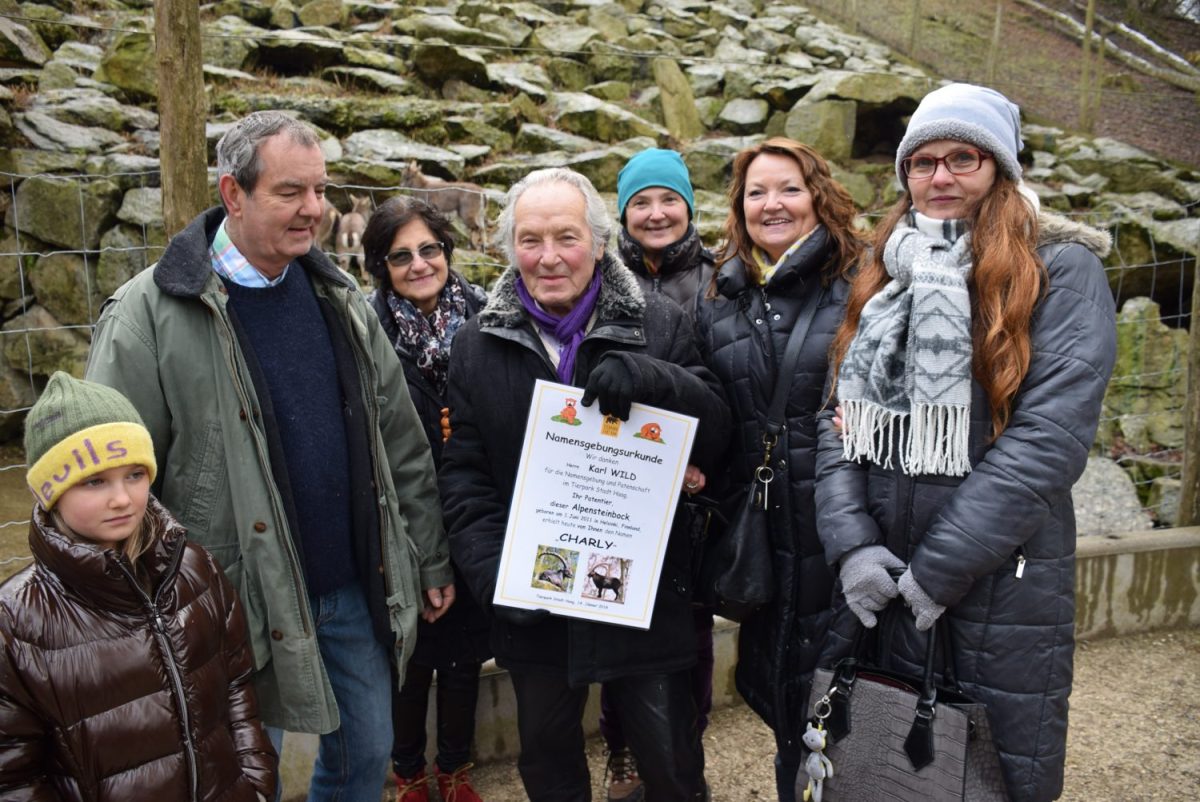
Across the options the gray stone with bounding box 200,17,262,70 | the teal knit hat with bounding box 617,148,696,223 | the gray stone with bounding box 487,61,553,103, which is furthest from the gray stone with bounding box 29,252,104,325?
the gray stone with bounding box 487,61,553,103

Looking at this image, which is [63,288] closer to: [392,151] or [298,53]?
[392,151]

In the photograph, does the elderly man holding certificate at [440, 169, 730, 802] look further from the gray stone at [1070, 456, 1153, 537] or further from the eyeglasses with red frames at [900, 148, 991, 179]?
the gray stone at [1070, 456, 1153, 537]

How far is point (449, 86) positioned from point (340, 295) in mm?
10589

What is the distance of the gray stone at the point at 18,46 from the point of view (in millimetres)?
9148

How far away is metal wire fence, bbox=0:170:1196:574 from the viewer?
6.99 m

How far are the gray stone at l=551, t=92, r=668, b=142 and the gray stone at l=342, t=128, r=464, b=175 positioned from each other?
7.58 ft

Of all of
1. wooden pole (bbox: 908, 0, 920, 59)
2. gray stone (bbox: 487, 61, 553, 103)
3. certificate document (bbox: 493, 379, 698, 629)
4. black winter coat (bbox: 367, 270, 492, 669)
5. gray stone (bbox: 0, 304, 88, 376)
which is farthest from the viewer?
wooden pole (bbox: 908, 0, 920, 59)

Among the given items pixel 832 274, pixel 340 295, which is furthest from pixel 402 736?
pixel 832 274

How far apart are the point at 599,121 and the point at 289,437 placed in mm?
10221

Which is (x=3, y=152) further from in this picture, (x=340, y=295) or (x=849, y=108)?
(x=849, y=108)

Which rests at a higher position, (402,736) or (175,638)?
(175,638)

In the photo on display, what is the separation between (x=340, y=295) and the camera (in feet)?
7.91

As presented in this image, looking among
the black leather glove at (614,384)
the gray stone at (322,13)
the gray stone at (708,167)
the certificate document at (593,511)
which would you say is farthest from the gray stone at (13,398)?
the gray stone at (322,13)

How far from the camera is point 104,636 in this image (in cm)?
181
